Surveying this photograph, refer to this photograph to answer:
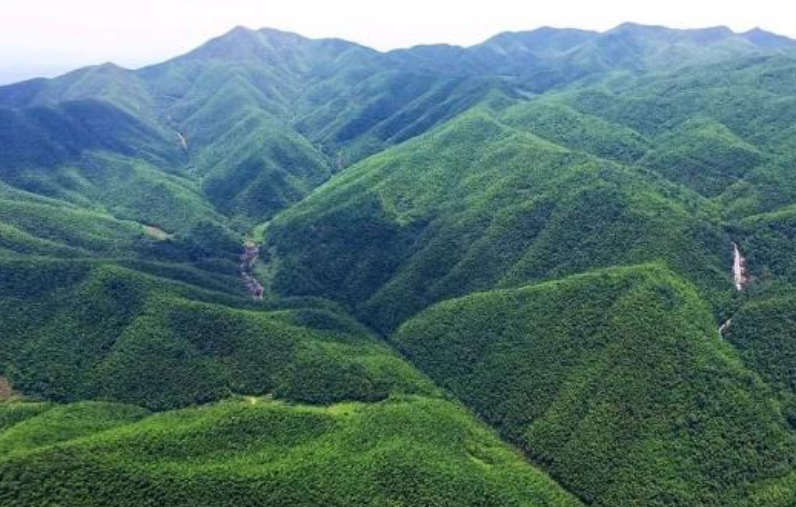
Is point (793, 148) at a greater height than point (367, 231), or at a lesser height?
greater

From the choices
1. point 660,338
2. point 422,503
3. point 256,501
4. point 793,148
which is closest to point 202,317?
point 256,501

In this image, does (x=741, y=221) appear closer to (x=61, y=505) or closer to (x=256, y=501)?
(x=256, y=501)

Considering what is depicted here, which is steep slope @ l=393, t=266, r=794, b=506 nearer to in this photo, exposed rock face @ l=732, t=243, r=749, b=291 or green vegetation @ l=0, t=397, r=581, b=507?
green vegetation @ l=0, t=397, r=581, b=507

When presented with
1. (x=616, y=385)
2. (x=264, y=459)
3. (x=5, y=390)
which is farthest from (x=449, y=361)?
(x=5, y=390)

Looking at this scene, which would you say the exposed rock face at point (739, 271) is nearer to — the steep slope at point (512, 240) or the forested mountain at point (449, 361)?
the forested mountain at point (449, 361)

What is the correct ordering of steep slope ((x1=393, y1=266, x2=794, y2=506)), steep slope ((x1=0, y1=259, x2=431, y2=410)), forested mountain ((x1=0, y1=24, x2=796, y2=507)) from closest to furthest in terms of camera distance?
1. forested mountain ((x1=0, y1=24, x2=796, y2=507))
2. steep slope ((x1=393, y1=266, x2=794, y2=506))
3. steep slope ((x1=0, y1=259, x2=431, y2=410))

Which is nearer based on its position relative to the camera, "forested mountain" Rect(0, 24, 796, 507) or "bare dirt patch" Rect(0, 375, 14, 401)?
"forested mountain" Rect(0, 24, 796, 507)

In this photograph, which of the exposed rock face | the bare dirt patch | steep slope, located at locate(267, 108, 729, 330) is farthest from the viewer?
steep slope, located at locate(267, 108, 729, 330)

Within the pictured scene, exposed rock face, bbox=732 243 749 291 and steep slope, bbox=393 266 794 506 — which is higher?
exposed rock face, bbox=732 243 749 291

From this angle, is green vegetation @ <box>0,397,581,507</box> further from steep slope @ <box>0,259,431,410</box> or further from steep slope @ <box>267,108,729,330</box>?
steep slope @ <box>267,108,729,330</box>

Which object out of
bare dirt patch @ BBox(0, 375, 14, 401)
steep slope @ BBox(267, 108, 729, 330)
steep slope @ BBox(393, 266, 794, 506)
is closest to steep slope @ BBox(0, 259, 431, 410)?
bare dirt patch @ BBox(0, 375, 14, 401)
